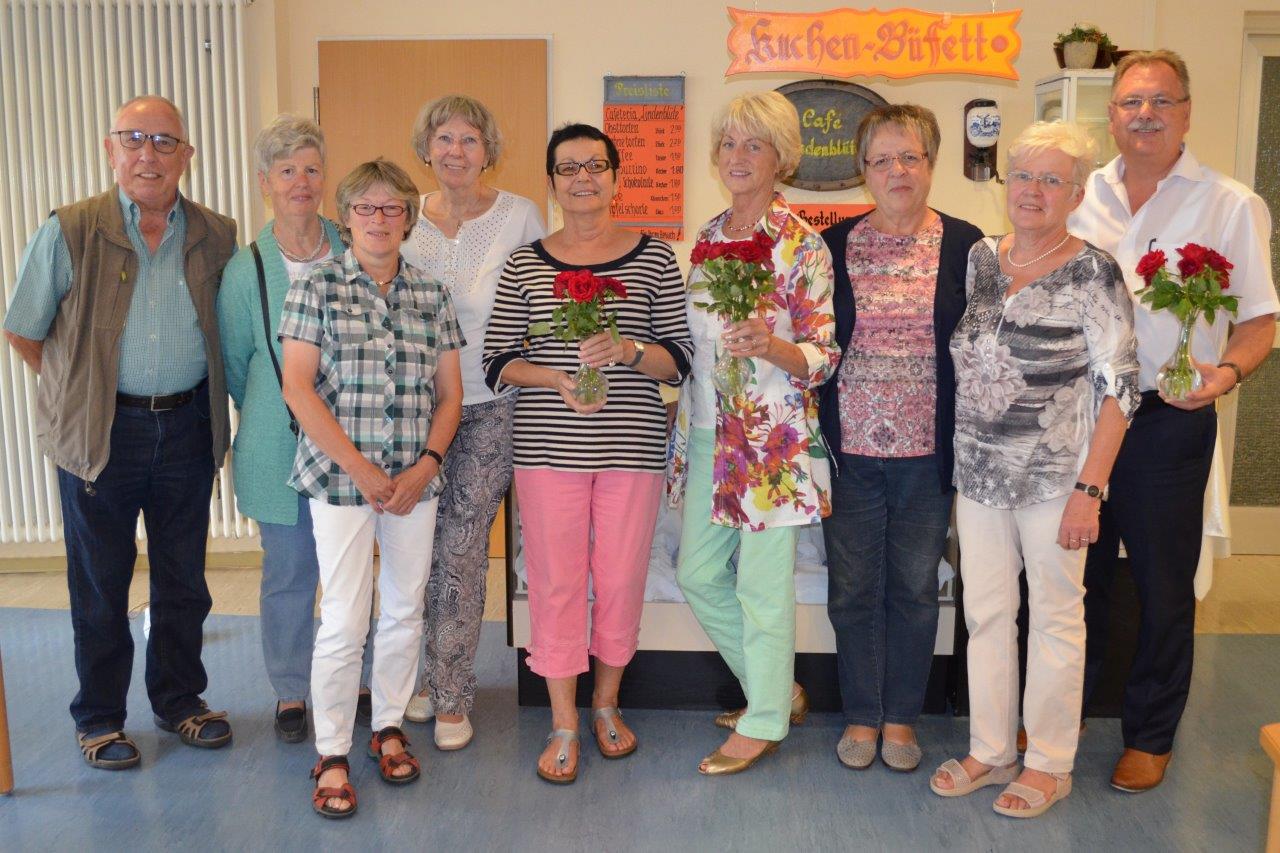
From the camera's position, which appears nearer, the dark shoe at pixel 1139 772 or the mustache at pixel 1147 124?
the mustache at pixel 1147 124

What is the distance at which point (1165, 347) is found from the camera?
2568mm

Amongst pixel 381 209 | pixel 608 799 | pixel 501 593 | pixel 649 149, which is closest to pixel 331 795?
pixel 608 799

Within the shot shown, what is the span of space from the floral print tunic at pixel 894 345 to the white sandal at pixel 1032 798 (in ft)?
2.72

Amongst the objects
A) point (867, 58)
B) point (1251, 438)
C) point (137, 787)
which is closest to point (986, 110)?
point (867, 58)

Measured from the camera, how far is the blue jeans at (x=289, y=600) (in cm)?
283

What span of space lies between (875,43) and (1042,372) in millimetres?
2423

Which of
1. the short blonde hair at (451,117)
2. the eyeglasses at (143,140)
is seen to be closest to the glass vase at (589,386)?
the short blonde hair at (451,117)

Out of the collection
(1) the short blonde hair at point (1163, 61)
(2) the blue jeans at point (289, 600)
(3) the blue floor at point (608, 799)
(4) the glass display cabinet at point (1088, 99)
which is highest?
(4) the glass display cabinet at point (1088, 99)

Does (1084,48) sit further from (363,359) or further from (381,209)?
(363,359)

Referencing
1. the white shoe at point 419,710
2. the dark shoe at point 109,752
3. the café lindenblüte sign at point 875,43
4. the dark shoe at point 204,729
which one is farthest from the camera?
the café lindenblüte sign at point 875,43

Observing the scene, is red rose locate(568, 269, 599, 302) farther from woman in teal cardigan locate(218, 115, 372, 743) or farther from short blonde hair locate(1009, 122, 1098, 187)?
short blonde hair locate(1009, 122, 1098, 187)

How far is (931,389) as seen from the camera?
8.54 ft

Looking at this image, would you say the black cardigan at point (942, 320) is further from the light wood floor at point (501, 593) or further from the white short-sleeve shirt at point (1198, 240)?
the light wood floor at point (501, 593)

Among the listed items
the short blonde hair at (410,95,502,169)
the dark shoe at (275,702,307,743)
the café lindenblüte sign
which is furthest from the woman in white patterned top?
the café lindenblüte sign
